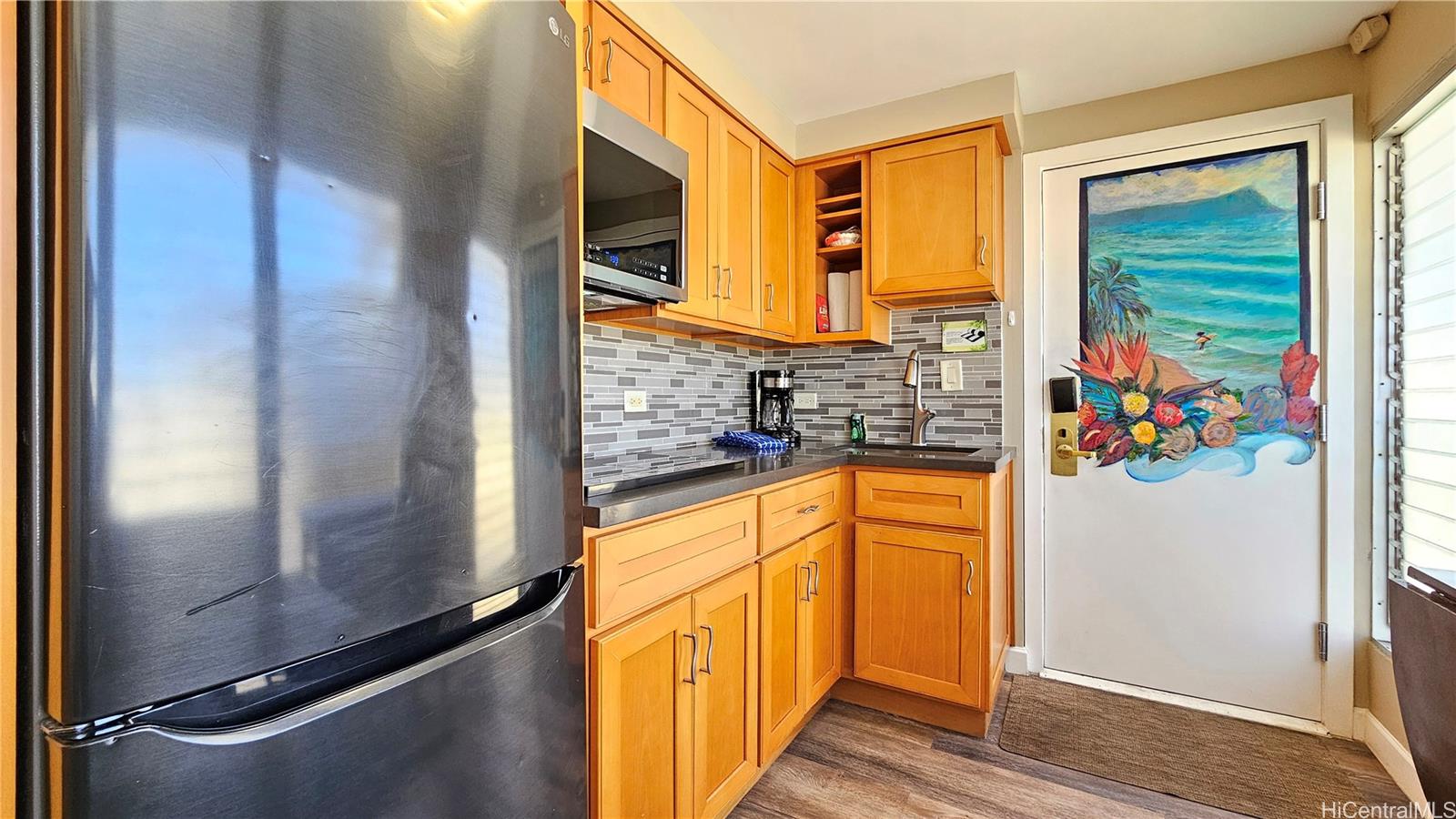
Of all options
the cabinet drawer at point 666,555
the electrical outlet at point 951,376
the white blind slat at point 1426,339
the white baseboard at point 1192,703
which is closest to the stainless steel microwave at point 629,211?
the cabinet drawer at point 666,555

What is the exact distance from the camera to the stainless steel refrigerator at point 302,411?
0.52 m

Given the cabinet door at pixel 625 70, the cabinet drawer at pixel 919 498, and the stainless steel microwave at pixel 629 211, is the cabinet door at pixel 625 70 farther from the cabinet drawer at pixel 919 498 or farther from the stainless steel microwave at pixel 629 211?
the cabinet drawer at pixel 919 498

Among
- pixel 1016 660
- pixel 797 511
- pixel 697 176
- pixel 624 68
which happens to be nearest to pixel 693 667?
pixel 797 511

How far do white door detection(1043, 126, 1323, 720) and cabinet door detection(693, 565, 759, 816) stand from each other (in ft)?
5.23

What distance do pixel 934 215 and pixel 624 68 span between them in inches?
53.6

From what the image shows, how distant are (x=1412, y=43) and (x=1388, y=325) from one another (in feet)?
2.82

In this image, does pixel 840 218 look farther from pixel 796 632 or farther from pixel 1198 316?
pixel 796 632

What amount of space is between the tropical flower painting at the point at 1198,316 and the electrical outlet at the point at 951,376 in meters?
0.47

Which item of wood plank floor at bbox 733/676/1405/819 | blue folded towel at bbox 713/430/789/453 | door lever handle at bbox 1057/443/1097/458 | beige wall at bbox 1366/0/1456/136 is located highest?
beige wall at bbox 1366/0/1456/136

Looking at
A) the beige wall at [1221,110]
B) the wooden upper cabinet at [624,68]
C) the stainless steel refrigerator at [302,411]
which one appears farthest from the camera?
the beige wall at [1221,110]

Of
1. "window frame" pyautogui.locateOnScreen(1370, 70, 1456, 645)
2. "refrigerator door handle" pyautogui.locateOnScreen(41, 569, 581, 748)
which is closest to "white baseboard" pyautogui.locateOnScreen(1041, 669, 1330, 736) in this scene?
"window frame" pyautogui.locateOnScreen(1370, 70, 1456, 645)

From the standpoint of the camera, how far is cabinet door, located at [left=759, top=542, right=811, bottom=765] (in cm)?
175

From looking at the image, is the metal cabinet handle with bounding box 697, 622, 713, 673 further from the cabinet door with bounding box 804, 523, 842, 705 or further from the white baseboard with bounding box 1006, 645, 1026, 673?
the white baseboard with bounding box 1006, 645, 1026, 673

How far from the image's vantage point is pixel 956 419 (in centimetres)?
271
